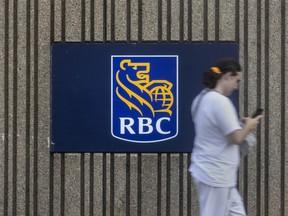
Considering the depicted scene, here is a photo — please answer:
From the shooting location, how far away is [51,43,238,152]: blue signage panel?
7234mm

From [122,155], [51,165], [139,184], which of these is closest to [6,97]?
[51,165]

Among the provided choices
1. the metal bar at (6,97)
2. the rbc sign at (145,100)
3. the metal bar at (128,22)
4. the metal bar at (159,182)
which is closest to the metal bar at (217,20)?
the rbc sign at (145,100)

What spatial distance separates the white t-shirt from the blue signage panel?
1.72m

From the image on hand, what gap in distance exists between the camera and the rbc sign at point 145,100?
Answer: 7.25 m

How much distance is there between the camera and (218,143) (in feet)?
17.9

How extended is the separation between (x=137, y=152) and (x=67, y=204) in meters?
0.83

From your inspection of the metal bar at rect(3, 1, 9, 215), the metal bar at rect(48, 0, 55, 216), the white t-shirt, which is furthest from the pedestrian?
the metal bar at rect(3, 1, 9, 215)

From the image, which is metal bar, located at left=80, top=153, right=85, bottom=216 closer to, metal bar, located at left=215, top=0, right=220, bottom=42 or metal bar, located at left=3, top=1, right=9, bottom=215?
metal bar, located at left=3, top=1, right=9, bottom=215

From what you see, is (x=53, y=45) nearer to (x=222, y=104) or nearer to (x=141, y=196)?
(x=141, y=196)

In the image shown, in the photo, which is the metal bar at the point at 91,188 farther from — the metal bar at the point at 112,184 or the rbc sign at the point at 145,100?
the rbc sign at the point at 145,100

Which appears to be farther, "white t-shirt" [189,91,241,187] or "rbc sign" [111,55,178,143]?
"rbc sign" [111,55,178,143]

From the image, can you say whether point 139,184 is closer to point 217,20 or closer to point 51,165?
point 51,165

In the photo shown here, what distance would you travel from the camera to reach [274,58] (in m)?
7.21

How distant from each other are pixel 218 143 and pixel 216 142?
0.02m
